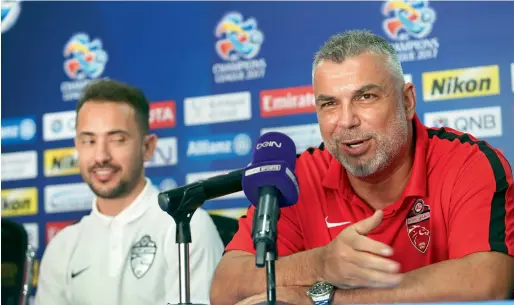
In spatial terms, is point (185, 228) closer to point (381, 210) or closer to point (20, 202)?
point (381, 210)

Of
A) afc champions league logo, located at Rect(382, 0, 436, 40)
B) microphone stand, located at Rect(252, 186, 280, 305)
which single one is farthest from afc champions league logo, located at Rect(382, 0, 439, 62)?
microphone stand, located at Rect(252, 186, 280, 305)

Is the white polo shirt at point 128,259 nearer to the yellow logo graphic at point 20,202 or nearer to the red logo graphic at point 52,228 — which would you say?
the red logo graphic at point 52,228

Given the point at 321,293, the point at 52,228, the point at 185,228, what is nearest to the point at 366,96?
the point at 321,293

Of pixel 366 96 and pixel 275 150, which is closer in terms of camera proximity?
pixel 275 150

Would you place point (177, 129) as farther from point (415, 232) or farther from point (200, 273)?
point (415, 232)

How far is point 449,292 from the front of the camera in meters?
1.83

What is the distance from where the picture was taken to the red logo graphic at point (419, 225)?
2.13 meters

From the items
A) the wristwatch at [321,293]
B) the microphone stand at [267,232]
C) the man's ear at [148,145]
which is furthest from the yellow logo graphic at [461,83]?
the microphone stand at [267,232]

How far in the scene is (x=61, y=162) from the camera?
14.3 feet

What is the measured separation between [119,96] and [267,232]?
6.65 feet

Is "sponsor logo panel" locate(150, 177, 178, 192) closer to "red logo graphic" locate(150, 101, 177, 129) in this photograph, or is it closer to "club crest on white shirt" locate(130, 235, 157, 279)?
"red logo graphic" locate(150, 101, 177, 129)

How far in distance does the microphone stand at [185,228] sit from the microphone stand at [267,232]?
11.0 inches

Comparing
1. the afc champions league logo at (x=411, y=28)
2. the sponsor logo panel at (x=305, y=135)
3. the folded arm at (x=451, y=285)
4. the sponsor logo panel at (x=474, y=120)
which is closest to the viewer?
the folded arm at (x=451, y=285)

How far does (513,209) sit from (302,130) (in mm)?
1873
